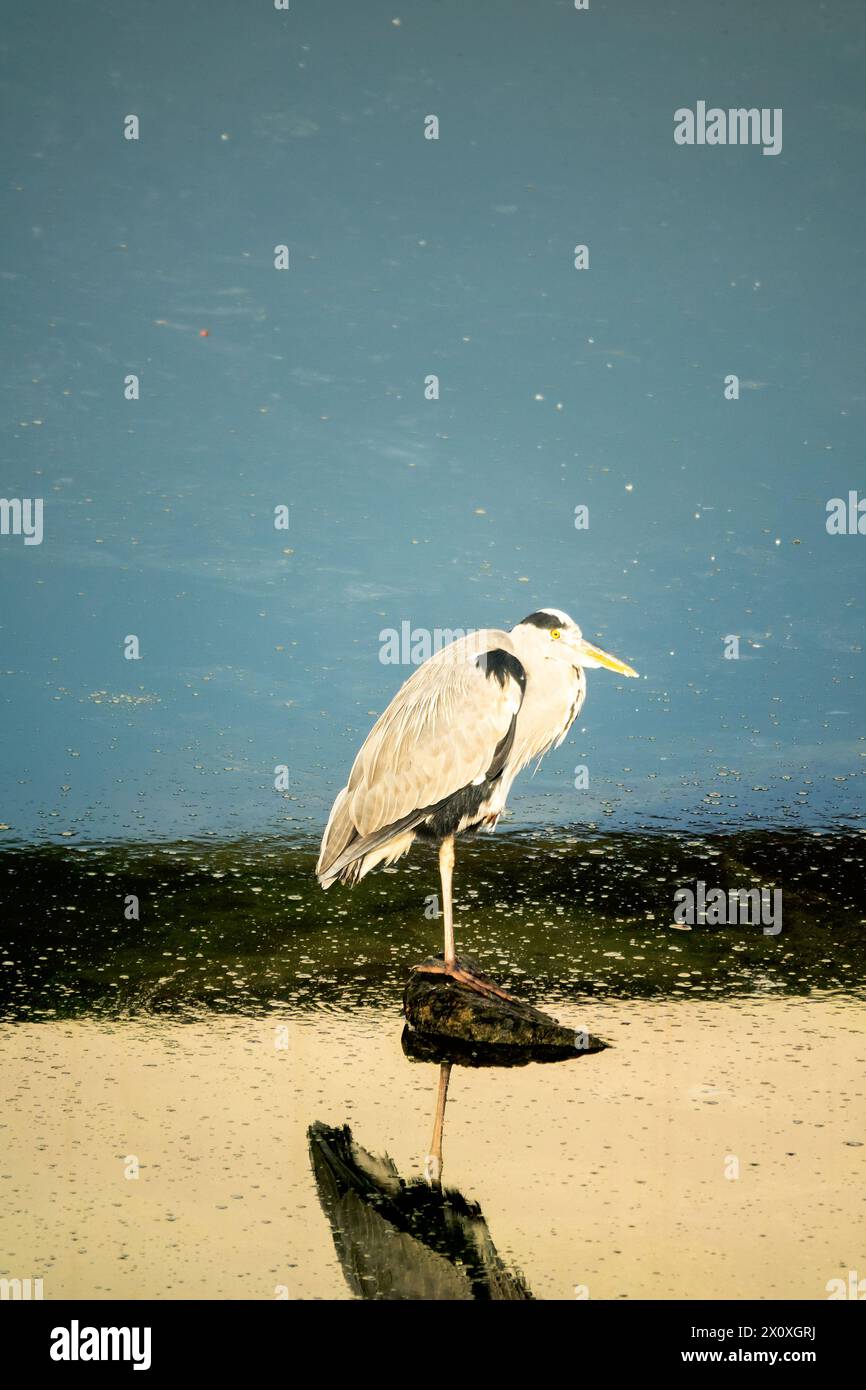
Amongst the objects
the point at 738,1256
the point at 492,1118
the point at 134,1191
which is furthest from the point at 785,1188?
the point at 134,1191

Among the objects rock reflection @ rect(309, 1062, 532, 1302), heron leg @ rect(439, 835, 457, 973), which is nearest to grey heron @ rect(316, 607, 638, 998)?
heron leg @ rect(439, 835, 457, 973)

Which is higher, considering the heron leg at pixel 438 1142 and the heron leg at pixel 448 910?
the heron leg at pixel 448 910

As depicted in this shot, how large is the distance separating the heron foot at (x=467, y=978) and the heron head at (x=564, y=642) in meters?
1.32

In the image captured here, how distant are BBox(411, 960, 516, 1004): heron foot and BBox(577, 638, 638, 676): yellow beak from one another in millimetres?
1335

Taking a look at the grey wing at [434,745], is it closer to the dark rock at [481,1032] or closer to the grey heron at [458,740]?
the grey heron at [458,740]

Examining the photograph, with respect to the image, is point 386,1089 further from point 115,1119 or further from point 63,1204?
point 63,1204

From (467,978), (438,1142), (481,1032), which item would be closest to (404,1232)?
(438,1142)

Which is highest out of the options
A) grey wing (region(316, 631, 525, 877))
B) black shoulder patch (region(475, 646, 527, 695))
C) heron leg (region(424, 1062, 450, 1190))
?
black shoulder patch (region(475, 646, 527, 695))

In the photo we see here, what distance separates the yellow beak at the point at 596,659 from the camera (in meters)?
5.25

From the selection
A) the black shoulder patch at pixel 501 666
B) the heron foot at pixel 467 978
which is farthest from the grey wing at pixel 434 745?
the heron foot at pixel 467 978

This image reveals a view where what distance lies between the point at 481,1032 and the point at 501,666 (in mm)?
1440

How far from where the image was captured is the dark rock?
15.7 feet

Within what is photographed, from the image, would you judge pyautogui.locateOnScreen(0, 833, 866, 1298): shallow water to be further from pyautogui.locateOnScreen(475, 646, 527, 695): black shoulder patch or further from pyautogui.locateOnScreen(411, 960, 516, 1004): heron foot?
pyautogui.locateOnScreen(475, 646, 527, 695): black shoulder patch

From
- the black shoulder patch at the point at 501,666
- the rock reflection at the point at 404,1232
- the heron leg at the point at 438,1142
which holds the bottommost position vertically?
the rock reflection at the point at 404,1232
